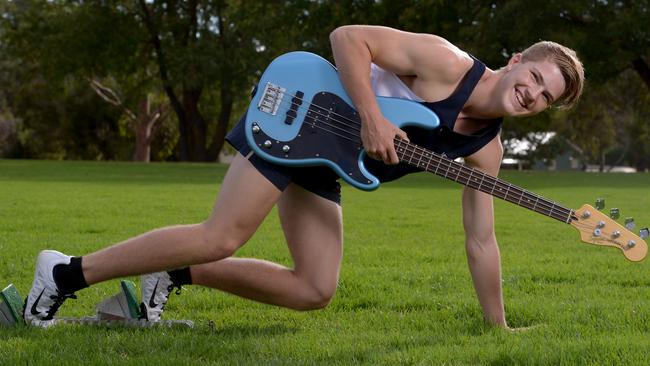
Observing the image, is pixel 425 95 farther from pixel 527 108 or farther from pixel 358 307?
pixel 358 307

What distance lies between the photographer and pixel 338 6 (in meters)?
38.7

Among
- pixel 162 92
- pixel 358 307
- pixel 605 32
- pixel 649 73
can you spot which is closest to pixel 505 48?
pixel 605 32

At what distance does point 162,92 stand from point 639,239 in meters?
52.5

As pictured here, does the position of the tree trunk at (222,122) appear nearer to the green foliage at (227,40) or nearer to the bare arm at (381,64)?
the green foliage at (227,40)

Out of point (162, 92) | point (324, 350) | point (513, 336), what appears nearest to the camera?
point (324, 350)

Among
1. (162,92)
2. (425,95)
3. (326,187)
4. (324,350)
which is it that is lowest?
(162,92)

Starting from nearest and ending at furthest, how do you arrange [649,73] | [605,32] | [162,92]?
[605,32], [649,73], [162,92]

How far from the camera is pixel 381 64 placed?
4.76 meters

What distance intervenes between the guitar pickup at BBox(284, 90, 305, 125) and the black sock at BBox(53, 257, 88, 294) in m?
1.32

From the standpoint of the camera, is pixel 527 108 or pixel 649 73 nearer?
pixel 527 108

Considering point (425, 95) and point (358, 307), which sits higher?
point (425, 95)

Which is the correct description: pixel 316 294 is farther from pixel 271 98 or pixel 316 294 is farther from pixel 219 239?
pixel 271 98

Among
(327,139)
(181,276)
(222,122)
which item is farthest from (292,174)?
(222,122)

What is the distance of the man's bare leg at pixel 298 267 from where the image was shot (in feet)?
16.9
